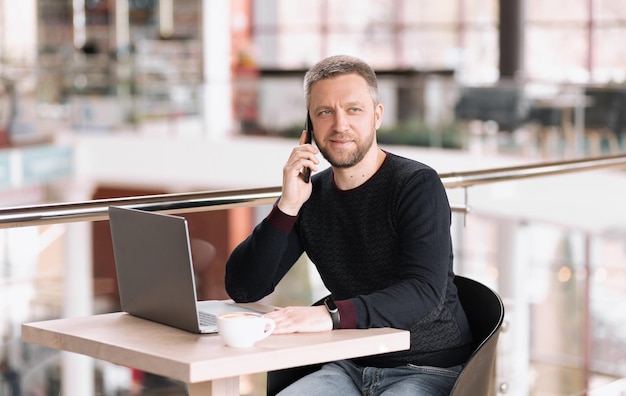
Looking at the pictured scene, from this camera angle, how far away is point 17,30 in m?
18.7

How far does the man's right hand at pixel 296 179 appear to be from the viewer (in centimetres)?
246

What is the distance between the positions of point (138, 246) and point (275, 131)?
10706 mm

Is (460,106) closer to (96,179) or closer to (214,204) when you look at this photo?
(96,179)

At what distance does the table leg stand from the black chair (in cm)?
35

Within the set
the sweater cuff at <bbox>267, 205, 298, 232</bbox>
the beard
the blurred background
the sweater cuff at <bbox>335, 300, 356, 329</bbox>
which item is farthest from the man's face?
the blurred background

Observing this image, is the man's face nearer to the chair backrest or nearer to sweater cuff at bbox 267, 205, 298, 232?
sweater cuff at bbox 267, 205, 298, 232

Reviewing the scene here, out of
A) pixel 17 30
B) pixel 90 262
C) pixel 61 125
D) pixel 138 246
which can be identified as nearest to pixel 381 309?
pixel 138 246

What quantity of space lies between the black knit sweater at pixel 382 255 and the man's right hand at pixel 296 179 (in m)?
0.04

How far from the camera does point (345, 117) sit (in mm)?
2424

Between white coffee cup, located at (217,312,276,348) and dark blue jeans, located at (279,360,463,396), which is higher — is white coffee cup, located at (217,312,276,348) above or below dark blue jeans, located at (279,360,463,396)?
above

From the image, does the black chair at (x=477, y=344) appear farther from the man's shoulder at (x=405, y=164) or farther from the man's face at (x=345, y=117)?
the man's face at (x=345, y=117)

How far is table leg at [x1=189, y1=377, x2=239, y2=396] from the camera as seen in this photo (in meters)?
2.10

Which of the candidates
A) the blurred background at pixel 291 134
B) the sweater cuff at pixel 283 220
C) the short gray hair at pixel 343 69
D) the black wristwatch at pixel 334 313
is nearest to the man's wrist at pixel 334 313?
the black wristwatch at pixel 334 313

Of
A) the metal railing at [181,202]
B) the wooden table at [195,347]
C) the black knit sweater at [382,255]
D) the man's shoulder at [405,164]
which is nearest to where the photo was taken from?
the wooden table at [195,347]
